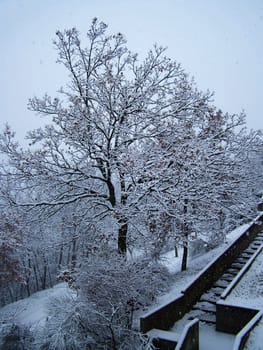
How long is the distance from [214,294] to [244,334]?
4060mm

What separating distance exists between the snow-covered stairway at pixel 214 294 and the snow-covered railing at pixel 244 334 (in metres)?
1.89

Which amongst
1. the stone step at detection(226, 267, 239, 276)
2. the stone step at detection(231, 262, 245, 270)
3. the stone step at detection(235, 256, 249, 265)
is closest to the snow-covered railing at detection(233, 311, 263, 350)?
the stone step at detection(226, 267, 239, 276)

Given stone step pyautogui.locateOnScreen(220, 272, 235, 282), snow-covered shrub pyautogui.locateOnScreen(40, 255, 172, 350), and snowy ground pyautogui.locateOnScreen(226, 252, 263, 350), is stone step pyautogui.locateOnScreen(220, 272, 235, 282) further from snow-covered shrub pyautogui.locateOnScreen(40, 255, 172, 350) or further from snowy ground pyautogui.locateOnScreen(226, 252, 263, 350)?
snow-covered shrub pyautogui.locateOnScreen(40, 255, 172, 350)

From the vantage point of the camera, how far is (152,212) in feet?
36.0

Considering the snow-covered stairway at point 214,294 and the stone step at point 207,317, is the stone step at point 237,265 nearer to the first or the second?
the snow-covered stairway at point 214,294

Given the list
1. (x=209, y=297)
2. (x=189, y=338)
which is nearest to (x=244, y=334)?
(x=189, y=338)

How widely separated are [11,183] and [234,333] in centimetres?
859

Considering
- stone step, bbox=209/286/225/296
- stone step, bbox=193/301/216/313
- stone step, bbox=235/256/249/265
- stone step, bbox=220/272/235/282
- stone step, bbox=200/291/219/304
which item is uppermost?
stone step, bbox=235/256/249/265

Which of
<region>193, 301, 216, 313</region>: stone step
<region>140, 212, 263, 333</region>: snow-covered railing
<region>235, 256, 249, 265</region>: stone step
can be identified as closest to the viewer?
<region>140, 212, 263, 333</region>: snow-covered railing

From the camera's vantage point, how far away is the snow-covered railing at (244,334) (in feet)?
23.4

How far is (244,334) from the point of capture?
24.3 ft

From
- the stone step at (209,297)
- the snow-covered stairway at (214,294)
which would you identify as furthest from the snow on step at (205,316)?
the stone step at (209,297)

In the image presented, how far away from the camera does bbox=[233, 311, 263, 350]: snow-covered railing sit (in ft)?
23.4

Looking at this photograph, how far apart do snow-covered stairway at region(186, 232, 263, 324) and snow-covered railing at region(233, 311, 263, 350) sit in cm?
189
